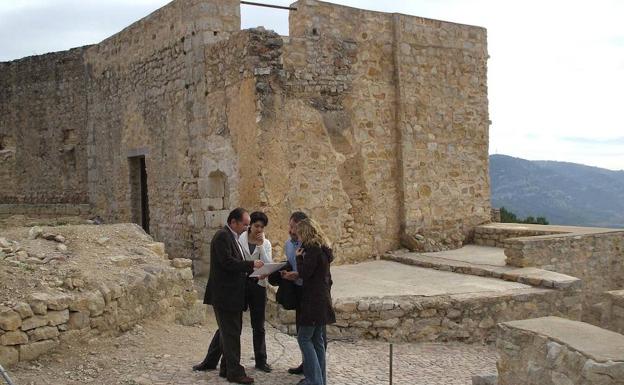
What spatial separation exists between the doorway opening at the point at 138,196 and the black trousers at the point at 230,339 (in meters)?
8.03

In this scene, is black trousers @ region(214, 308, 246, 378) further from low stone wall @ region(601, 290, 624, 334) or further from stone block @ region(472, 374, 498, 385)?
low stone wall @ region(601, 290, 624, 334)

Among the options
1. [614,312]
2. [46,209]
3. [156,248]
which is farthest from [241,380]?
[46,209]

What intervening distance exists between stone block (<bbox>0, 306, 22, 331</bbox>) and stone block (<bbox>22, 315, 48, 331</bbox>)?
6 centimetres

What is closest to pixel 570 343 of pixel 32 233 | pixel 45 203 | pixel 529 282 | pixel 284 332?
pixel 284 332

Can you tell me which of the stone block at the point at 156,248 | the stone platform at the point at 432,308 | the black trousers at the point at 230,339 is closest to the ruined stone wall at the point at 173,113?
the stone block at the point at 156,248

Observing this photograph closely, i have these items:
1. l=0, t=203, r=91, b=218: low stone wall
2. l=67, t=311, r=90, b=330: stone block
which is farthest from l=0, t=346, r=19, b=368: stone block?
l=0, t=203, r=91, b=218: low stone wall

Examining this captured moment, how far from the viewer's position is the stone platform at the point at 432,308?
315 inches

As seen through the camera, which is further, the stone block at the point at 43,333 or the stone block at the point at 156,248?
the stone block at the point at 156,248

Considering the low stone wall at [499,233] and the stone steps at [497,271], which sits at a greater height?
the low stone wall at [499,233]

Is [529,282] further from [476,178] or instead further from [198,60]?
[198,60]

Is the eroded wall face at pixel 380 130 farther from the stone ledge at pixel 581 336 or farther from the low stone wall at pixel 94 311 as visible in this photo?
the stone ledge at pixel 581 336

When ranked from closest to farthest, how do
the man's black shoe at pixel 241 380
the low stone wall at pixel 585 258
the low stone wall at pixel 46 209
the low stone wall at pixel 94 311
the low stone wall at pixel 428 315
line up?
1. the low stone wall at pixel 94 311
2. the man's black shoe at pixel 241 380
3. the low stone wall at pixel 428 315
4. the low stone wall at pixel 585 258
5. the low stone wall at pixel 46 209

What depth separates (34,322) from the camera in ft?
17.7

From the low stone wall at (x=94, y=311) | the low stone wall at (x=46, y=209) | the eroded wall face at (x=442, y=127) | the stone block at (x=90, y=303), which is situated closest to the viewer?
the low stone wall at (x=94, y=311)
